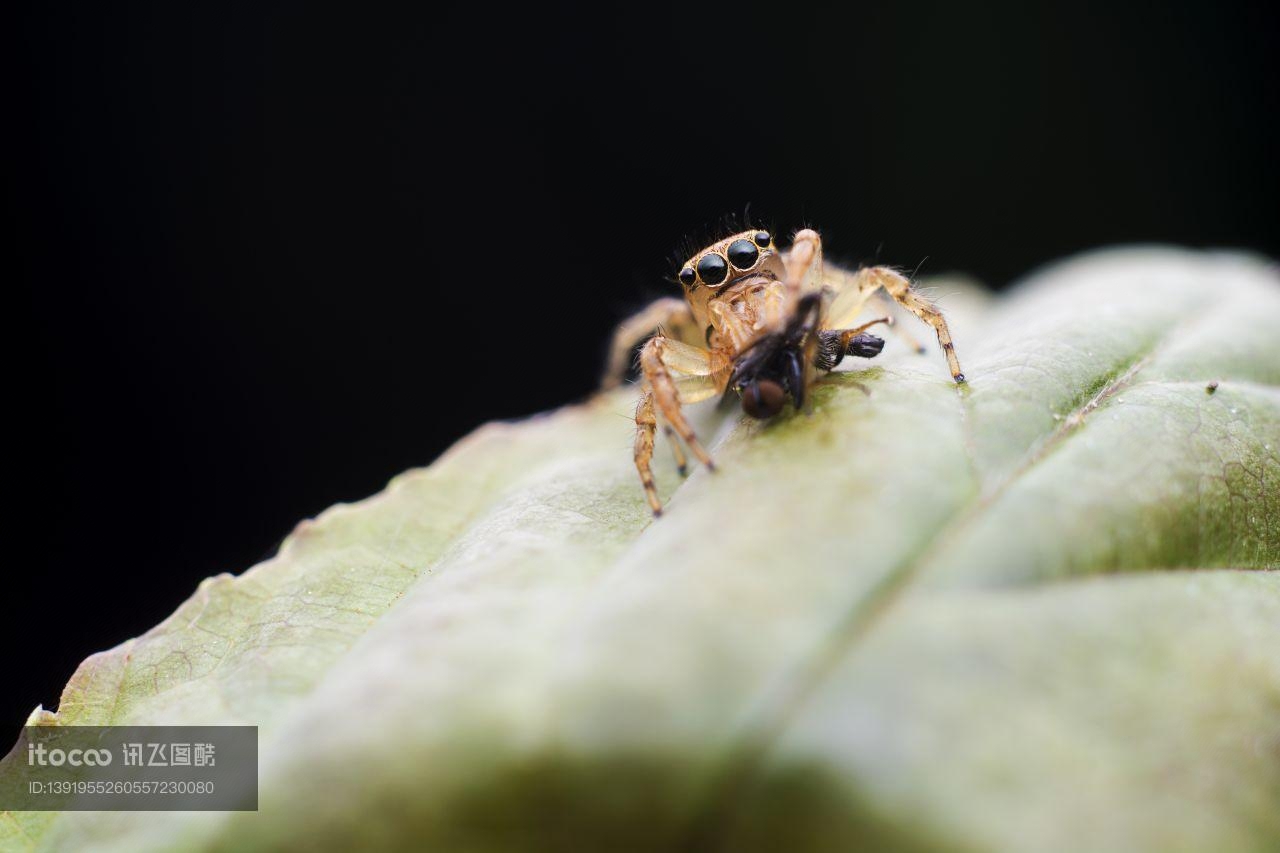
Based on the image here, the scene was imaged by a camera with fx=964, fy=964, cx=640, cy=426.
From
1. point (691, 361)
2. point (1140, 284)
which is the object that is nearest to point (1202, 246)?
point (1140, 284)

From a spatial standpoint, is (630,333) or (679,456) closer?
(679,456)

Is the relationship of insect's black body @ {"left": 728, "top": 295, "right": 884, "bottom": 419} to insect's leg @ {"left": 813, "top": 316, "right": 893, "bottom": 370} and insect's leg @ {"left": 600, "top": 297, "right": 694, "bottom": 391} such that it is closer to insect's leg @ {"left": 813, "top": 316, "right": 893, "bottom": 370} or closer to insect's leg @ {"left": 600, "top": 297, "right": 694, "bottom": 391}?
insect's leg @ {"left": 813, "top": 316, "right": 893, "bottom": 370}

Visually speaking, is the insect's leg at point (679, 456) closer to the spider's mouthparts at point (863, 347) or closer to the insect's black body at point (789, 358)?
the insect's black body at point (789, 358)

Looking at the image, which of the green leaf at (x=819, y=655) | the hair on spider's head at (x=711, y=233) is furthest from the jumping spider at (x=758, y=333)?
the hair on spider's head at (x=711, y=233)

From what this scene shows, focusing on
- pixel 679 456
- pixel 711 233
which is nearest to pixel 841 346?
pixel 679 456

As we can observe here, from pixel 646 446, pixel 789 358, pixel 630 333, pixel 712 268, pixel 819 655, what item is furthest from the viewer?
pixel 630 333

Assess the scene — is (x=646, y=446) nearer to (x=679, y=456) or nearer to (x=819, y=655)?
(x=679, y=456)

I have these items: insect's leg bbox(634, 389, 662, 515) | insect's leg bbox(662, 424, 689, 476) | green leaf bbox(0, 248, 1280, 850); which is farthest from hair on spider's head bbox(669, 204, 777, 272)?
green leaf bbox(0, 248, 1280, 850)
